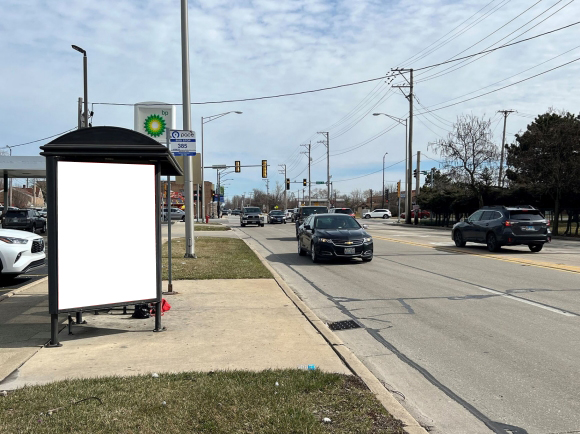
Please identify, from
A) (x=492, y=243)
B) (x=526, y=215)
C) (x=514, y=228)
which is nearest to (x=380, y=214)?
(x=492, y=243)

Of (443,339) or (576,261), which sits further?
(576,261)

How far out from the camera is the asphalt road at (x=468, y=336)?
4.38m

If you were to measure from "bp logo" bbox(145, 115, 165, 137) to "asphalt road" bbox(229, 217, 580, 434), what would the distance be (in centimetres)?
568

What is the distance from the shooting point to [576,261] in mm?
15383

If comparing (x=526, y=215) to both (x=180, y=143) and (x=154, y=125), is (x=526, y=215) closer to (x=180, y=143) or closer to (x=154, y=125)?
(x=180, y=143)

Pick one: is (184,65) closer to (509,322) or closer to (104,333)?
(104,333)

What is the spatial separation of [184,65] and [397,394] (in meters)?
12.3

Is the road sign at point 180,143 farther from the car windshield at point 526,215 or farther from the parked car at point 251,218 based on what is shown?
the parked car at point 251,218

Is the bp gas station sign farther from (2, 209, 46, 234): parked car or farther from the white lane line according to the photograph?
(2, 209, 46, 234): parked car

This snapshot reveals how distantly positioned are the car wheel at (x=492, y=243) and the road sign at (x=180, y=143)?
11.8m

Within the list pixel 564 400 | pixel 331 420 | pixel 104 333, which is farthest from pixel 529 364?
pixel 104 333

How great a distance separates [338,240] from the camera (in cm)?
1485

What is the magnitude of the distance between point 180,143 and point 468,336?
26.1 feet

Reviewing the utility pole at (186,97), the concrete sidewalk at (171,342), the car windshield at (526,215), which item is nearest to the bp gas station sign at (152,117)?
the utility pole at (186,97)
